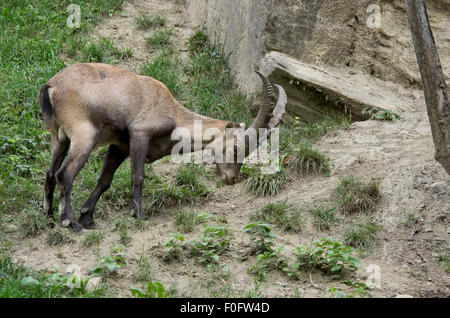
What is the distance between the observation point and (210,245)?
6441 millimetres

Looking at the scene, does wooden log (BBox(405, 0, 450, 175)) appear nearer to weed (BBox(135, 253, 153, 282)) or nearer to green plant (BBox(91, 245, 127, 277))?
weed (BBox(135, 253, 153, 282))

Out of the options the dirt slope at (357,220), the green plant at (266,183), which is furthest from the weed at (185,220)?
the green plant at (266,183)

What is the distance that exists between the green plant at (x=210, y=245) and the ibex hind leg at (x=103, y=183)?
64.4 inches

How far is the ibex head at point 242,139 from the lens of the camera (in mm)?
7820

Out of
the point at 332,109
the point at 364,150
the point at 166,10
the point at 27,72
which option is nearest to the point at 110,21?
the point at 166,10

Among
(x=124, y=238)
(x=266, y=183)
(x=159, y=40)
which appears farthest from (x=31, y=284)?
(x=159, y=40)

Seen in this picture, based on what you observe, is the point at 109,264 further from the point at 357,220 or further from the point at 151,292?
the point at 357,220

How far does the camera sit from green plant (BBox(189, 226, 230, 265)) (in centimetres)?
625

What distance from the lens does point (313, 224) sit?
7.56 m

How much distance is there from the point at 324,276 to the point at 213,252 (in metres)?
1.27

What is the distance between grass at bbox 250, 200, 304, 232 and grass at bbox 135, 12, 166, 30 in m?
6.16

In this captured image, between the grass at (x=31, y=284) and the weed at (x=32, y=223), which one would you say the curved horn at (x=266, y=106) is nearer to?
the weed at (x=32, y=223)

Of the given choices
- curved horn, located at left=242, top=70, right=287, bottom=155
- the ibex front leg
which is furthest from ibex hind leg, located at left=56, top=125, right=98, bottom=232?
curved horn, located at left=242, top=70, right=287, bottom=155
